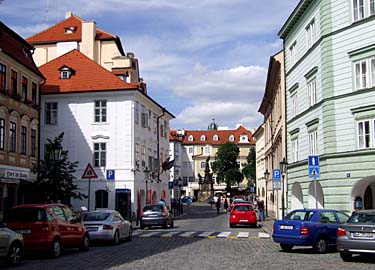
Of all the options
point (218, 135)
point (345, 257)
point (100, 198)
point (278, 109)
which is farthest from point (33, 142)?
point (218, 135)

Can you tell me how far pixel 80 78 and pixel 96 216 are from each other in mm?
26200

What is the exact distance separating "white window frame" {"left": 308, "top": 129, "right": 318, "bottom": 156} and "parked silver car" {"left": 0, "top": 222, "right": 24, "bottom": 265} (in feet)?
64.0

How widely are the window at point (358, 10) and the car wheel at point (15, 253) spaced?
1969cm

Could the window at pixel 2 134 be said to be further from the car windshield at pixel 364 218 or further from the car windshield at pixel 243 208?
the car windshield at pixel 364 218

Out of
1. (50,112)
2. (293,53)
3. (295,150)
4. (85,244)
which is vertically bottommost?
(85,244)

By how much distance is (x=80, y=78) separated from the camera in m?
48.6

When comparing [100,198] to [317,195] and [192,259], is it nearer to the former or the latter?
[317,195]

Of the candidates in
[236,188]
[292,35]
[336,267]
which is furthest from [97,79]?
[236,188]

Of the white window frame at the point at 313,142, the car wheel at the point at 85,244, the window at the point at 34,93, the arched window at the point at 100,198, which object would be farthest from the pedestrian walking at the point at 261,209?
the car wheel at the point at 85,244

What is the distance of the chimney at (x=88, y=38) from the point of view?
189 ft

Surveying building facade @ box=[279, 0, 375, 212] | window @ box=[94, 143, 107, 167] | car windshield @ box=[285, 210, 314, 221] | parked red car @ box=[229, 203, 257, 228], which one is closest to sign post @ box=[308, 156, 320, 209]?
building facade @ box=[279, 0, 375, 212]

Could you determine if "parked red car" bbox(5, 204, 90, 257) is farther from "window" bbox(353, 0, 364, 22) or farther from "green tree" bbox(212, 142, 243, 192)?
"green tree" bbox(212, 142, 243, 192)

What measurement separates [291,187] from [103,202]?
50.9 ft

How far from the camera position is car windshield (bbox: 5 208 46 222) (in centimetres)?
1846
